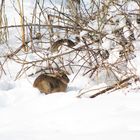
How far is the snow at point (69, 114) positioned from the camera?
1.53 metres

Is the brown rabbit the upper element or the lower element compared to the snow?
upper

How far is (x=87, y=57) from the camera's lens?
2.31 m

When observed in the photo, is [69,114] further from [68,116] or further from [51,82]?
[51,82]

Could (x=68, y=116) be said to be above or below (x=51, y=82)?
below

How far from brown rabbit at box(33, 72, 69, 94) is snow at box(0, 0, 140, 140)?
0.10 ft

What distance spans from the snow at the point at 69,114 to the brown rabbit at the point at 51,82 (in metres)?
0.03

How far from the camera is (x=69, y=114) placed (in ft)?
5.56

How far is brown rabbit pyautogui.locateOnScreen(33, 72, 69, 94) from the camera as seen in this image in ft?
6.61

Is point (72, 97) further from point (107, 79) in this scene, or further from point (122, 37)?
point (122, 37)

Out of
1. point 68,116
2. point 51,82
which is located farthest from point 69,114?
point 51,82

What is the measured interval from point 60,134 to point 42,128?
10cm

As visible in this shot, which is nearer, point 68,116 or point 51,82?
point 68,116

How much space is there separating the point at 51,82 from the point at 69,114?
38 centimetres

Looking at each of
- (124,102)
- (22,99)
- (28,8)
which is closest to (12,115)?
(22,99)
